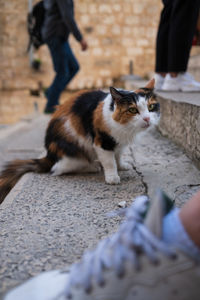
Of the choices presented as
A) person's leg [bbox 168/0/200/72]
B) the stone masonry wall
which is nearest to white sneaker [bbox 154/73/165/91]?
person's leg [bbox 168/0/200/72]

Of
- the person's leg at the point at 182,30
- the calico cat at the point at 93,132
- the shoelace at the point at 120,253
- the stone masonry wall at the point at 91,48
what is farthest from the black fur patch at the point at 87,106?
the stone masonry wall at the point at 91,48

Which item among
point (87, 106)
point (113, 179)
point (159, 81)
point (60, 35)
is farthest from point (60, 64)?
point (113, 179)

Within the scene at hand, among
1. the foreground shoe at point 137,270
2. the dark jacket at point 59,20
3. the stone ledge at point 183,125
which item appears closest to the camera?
the foreground shoe at point 137,270

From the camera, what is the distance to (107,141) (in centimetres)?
178

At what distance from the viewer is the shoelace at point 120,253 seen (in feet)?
2.18

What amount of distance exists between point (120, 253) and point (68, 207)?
2.34 ft

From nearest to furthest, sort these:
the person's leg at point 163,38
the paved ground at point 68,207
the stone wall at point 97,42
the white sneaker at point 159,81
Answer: the paved ground at point 68,207, the person's leg at point 163,38, the white sneaker at point 159,81, the stone wall at point 97,42

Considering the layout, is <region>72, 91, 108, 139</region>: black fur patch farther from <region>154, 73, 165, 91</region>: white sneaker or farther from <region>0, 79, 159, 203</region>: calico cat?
<region>154, 73, 165, 91</region>: white sneaker

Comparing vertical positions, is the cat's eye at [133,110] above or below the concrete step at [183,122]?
above

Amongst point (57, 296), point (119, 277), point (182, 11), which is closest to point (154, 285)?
point (119, 277)

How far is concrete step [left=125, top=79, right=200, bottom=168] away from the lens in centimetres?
177

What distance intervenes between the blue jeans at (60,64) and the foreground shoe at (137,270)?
3.73m

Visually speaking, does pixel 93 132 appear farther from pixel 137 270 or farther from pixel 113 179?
pixel 137 270

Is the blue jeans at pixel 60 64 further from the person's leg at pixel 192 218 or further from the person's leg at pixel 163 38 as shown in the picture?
the person's leg at pixel 192 218
